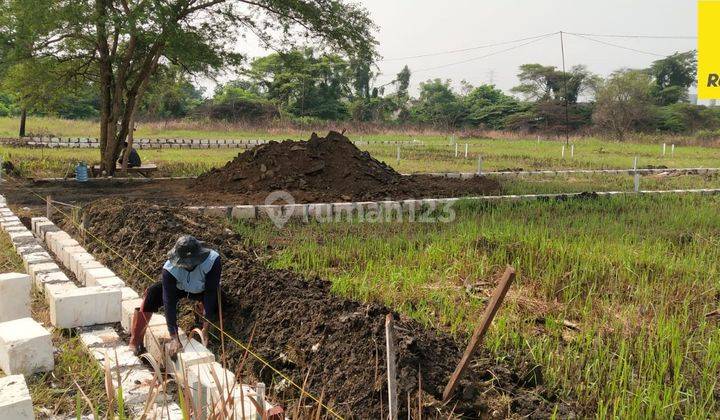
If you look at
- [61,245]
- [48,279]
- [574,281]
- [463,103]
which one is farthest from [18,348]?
[463,103]

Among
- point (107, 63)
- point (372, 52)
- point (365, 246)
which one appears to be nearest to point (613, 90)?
point (372, 52)

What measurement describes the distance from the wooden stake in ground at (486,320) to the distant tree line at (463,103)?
34.0 metres

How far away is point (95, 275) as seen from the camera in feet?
16.3

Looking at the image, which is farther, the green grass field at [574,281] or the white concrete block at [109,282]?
the white concrete block at [109,282]

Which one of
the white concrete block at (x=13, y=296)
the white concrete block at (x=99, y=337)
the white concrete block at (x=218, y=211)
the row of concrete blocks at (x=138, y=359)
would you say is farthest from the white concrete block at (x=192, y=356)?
the white concrete block at (x=218, y=211)

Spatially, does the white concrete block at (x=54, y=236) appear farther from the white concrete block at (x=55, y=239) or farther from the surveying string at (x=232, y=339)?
the surveying string at (x=232, y=339)

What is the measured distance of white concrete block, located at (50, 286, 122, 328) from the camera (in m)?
4.27

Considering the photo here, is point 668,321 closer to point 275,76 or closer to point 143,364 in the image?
point 143,364

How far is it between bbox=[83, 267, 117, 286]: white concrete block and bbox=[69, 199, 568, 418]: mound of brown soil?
39 cm

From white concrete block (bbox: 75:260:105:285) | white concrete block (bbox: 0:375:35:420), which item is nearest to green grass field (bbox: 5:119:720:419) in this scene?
white concrete block (bbox: 75:260:105:285)

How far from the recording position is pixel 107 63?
1375 cm

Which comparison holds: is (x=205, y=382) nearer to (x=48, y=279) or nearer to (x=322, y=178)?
(x=48, y=279)

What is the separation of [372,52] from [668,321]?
11238 mm

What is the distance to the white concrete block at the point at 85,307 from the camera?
4270 mm
